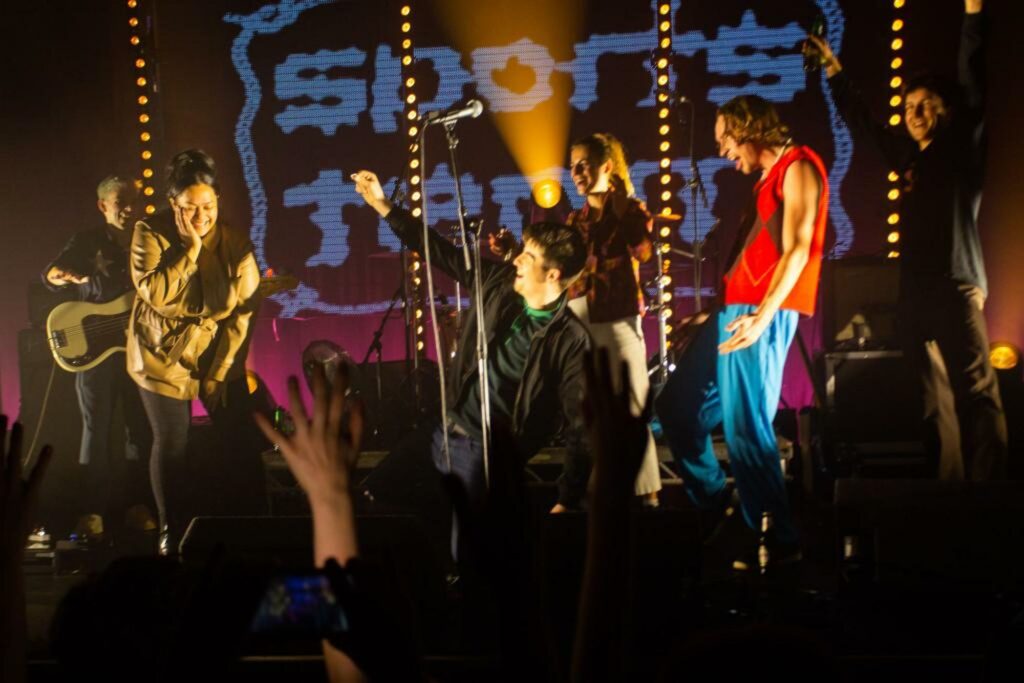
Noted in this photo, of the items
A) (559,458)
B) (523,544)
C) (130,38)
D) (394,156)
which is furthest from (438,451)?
(523,544)

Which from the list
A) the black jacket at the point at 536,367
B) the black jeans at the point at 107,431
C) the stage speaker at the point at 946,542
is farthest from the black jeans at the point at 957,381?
the black jeans at the point at 107,431

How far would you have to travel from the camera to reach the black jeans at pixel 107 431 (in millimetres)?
5785

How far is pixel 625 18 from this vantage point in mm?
5625

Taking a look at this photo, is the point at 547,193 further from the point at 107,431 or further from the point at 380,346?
the point at 107,431

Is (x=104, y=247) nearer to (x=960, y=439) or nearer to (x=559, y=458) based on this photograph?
(x=559, y=458)

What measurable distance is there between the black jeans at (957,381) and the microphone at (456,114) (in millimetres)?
2469

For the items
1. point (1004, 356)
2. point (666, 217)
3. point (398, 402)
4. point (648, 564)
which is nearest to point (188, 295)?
point (398, 402)

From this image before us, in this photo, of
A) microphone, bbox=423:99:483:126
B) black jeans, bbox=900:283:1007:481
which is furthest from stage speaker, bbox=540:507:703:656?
microphone, bbox=423:99:483:126

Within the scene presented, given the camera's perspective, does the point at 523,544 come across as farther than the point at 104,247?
No

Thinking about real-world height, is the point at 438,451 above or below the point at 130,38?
below

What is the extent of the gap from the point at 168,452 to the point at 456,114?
96.5 inches

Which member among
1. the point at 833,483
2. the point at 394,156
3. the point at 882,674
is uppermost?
the point at 394,156

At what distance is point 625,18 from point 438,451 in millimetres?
2578

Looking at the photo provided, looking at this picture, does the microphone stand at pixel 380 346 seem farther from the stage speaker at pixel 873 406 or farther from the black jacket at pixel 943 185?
the black jacket at pixel 943 185
